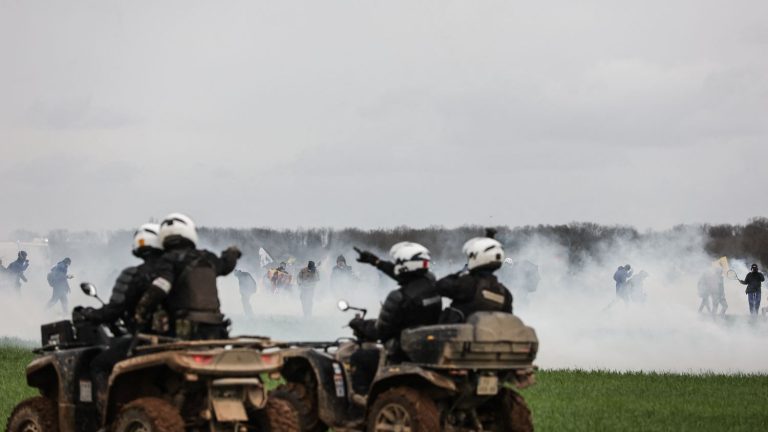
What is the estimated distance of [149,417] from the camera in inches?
529

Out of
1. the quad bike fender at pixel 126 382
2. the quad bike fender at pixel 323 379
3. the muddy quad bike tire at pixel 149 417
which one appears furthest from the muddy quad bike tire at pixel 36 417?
the quad bike fender at pixel 323 379

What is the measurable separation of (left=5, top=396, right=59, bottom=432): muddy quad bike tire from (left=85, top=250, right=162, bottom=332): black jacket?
1.20 meters

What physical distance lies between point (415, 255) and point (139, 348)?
3296mm

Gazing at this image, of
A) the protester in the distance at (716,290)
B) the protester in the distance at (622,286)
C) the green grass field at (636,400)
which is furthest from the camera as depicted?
the protester in the distance at (716,290)

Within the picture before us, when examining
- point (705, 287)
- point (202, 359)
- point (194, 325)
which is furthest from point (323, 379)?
point (705, 287)

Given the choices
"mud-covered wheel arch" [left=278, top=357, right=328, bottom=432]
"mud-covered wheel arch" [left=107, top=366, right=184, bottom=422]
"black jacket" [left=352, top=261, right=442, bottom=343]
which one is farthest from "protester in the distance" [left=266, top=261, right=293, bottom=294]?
"mud-covered wheel arch" [left=107, top=366, right=184, bottom=422]

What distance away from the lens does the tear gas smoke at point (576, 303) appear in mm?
35969

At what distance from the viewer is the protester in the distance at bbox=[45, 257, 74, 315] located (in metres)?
44.8

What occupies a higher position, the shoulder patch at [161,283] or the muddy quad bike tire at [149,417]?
the shoulder patch at [161,283]

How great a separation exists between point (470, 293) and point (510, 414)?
1.31 meters

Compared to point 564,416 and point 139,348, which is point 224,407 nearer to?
point 139,348

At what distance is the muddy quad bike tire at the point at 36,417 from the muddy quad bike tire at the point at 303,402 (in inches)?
100

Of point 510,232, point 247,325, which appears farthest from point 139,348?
point 510,232

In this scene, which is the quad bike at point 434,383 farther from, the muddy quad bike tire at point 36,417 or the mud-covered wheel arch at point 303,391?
the muddy quad bike tire at point 36,417
